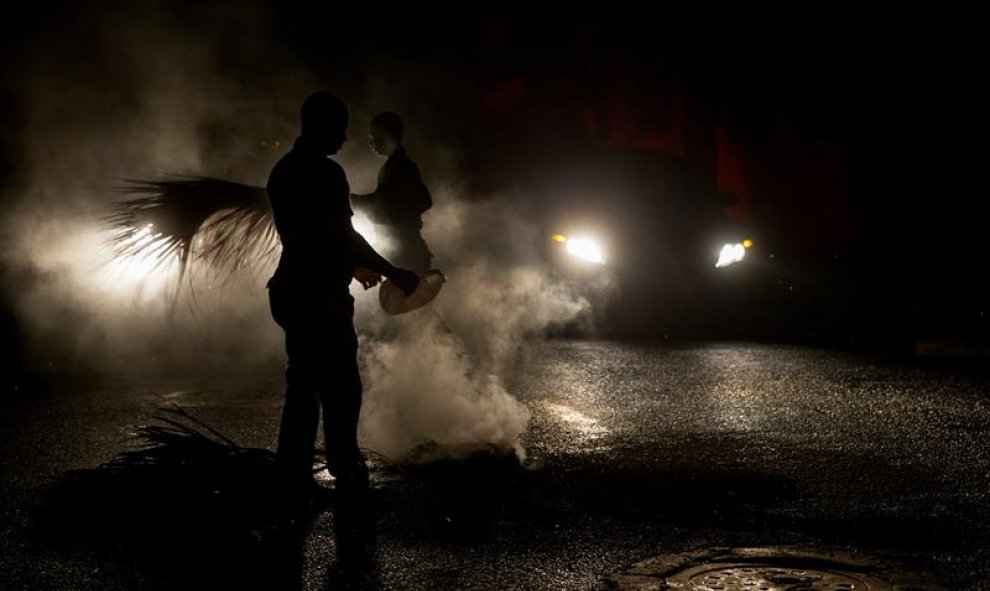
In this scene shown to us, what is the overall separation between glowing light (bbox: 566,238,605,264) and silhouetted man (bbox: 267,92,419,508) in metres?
8.87

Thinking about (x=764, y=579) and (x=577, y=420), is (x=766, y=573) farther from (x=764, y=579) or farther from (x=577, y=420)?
(x=577, y=420)

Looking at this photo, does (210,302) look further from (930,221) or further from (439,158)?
(930,221)

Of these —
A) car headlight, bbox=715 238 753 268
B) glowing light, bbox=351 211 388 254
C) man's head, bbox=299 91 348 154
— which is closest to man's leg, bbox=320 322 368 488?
man's head, bbox=299 91 348 154

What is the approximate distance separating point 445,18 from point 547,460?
1766 cm

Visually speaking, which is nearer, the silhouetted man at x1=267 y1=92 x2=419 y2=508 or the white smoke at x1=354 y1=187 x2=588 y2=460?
the silhouetted man at x1=267 y1=92 x2=419 y2=508

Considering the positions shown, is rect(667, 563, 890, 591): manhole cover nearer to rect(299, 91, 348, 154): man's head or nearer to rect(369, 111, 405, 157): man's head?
rect(299, 91, 348, 154): man's head

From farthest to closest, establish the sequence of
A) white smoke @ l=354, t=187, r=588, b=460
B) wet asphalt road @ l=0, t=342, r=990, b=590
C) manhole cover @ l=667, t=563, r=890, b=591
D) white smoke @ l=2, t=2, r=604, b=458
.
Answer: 1. white smoke @ l=2, t=2, r=604, b=458
2. white smoke @ l=354, t=187, r=588, b=460
3. wet asphalt road @ l=0, t=342, r=990, b=590
4. manhole cover @ l=667, t=563, r=890, b=591

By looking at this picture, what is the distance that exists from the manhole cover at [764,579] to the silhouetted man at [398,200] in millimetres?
3302

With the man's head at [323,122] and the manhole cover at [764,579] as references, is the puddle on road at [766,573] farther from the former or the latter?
the man's head at [323,122]

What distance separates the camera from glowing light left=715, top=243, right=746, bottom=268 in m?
14.9

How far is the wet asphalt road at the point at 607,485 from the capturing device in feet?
13.7

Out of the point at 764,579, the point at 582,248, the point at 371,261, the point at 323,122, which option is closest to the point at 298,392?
the point at 371,261

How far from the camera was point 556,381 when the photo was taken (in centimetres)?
952

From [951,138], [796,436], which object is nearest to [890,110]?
[951,138]
